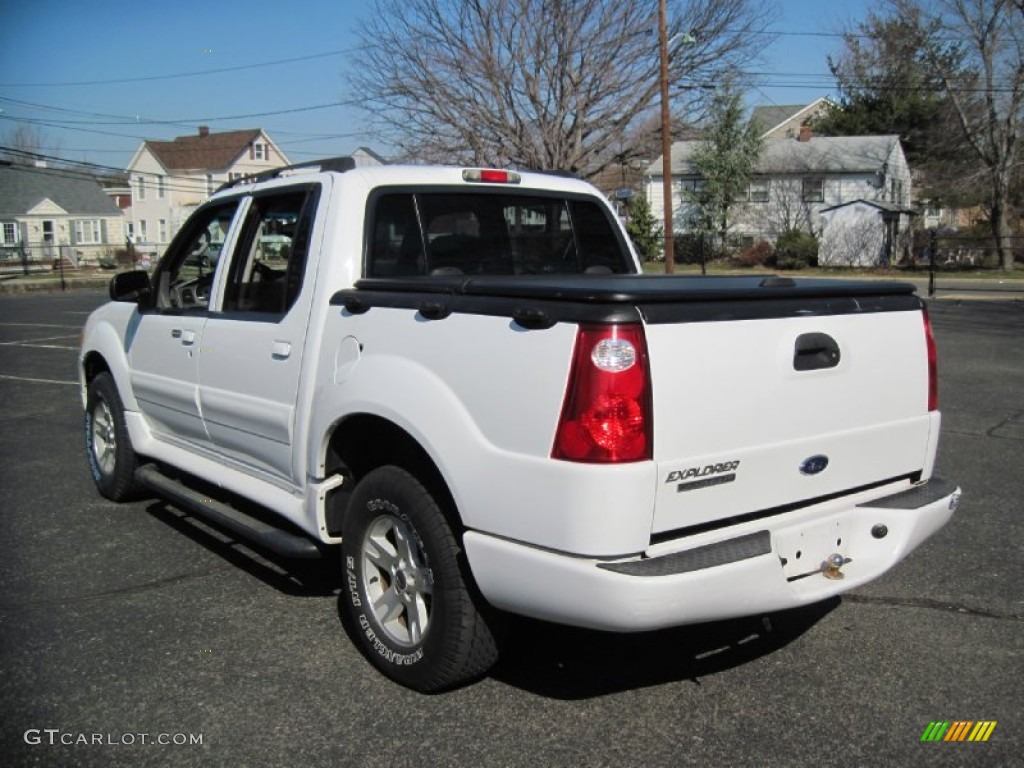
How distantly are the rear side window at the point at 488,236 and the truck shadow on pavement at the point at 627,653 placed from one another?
167 centimetres

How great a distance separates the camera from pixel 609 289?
9.42 feet

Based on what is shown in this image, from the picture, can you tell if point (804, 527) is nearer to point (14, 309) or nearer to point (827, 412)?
point (827, 412)

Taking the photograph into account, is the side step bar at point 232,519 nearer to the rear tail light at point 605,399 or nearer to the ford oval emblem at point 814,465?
the rear tail light at point 605,399

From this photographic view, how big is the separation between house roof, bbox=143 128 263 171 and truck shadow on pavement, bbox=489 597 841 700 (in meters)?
68.2

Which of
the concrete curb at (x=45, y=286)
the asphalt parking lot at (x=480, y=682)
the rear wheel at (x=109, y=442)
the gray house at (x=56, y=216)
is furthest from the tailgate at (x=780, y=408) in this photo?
the gray house at (x=56, y=216)

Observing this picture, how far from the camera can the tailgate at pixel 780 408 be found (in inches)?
113

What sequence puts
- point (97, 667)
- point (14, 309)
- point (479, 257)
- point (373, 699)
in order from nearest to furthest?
point (373, 699) < point (97, 667) < point (479, 257) < point (14, 309)

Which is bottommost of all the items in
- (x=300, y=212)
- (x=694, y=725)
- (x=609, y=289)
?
(x=694, y=725)

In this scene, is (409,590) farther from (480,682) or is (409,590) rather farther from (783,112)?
(783,112)

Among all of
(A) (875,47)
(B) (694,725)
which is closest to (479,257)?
(B) (694,725)

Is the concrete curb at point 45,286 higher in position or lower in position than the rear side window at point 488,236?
higher

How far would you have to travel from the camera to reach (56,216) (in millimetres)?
59812

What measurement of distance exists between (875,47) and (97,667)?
54145mm

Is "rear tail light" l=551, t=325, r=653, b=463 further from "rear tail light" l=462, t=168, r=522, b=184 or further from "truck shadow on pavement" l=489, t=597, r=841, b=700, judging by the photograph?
"rear tail light" l=462, t=168, r=522, b=184
